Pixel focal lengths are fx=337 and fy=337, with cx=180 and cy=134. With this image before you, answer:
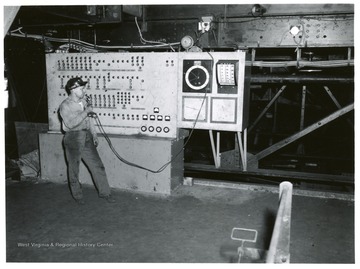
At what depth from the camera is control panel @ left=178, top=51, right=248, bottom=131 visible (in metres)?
4.93

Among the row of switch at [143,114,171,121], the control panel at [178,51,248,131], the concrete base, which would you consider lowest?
the concrete base

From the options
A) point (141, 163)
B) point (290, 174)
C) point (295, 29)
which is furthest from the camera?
point (290, 174)

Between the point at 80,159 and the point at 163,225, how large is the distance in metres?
1.61

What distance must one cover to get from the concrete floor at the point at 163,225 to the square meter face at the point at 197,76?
5.35ft

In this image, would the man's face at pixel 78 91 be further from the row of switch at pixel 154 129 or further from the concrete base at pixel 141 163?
the row of switch at pixel 154 129

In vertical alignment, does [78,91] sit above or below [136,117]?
above

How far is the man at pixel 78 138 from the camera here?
185 inches

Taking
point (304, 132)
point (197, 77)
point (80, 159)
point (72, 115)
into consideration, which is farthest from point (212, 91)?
point (80, 159)

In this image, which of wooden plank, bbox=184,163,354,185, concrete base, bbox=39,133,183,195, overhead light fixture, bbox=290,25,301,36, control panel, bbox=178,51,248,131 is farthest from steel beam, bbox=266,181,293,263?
overhead light fixture, bbox=290,25,301,36

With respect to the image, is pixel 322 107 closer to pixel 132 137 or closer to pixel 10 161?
pixel 132 137

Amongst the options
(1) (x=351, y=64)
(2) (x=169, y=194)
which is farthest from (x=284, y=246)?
(1) (x=351, y=64)

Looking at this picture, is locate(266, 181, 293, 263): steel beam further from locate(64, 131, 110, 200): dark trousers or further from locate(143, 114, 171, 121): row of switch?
locate(64, 131, 110, 200): dark trousers

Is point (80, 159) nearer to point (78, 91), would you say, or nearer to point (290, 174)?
point (78, 91)

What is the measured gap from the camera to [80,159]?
4.92m
